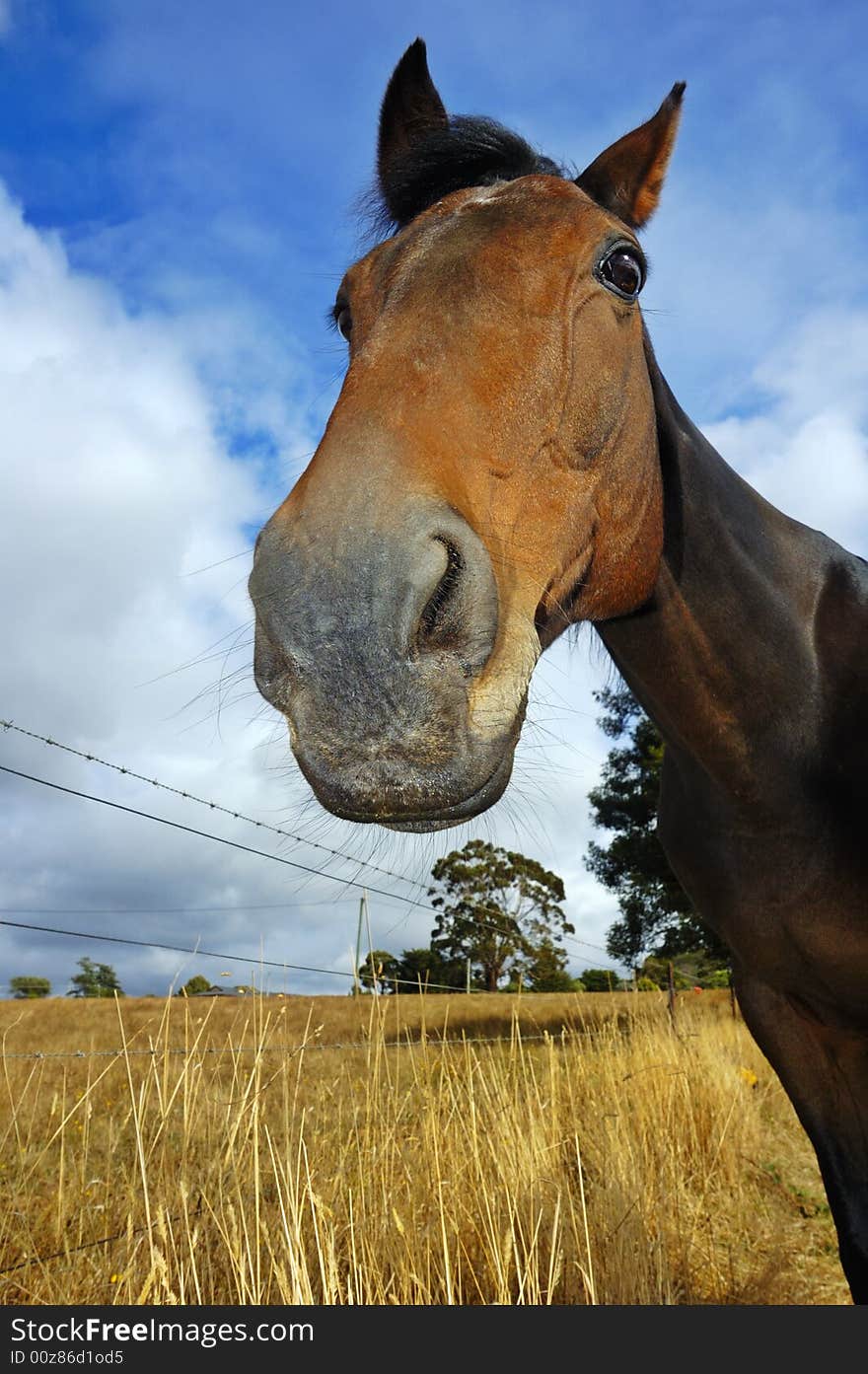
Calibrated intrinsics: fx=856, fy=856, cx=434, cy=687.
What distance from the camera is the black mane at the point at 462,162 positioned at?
8.39 ft

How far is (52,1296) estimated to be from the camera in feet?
9.72

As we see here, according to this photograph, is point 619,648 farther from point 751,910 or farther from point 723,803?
point 751,910

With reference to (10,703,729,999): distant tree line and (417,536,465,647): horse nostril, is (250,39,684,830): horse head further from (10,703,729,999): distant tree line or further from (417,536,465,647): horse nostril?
(10,703,729,999): distant tree line

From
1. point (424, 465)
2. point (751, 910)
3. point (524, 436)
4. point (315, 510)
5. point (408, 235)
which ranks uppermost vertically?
point (408, 235)

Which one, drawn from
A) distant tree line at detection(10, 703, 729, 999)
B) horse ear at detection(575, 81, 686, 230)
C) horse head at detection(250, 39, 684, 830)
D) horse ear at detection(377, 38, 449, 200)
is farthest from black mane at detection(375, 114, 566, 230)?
distant tree line at detection(10, 703, 729, 999)

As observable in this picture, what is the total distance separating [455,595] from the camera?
5.12 feet

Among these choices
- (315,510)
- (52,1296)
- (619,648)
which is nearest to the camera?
(315,510)

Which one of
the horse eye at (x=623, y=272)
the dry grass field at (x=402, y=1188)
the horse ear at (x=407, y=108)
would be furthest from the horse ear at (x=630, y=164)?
the dry grass field at (x=402, y=1188)

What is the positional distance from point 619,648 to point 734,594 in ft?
1.36

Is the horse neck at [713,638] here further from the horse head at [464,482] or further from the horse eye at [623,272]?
the horse eye at [623,272]

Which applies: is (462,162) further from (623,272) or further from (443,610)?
(443,610)

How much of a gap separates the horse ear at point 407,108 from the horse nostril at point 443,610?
223 cm

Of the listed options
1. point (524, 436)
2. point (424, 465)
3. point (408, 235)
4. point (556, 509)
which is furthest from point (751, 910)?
point (408, 235)

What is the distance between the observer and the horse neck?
2719mm
